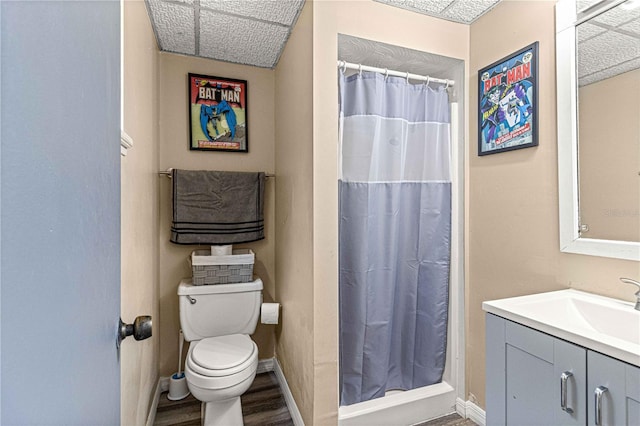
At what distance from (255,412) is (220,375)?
19.8 inches

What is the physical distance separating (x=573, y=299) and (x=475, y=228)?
62 cm

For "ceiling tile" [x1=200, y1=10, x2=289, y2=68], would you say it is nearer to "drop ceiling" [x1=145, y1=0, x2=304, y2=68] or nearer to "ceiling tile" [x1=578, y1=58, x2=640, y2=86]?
"drop ceiling" [x1=145, y1=0, x2=304, y2=68]

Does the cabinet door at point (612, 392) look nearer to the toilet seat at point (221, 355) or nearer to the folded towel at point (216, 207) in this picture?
the toilet seat at point (221, 355)

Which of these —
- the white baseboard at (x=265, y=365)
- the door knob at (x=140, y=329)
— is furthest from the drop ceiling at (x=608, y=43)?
the white baseboard at (x=265, y=365)

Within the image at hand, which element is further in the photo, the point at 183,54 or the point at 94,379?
the point at 183,54

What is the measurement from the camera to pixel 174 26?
5.80 feet

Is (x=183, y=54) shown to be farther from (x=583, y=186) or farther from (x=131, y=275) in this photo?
(x=583, y=186)

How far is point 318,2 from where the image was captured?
1.45 m

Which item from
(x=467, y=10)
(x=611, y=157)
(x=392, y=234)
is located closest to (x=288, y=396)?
(x=392, y=234)

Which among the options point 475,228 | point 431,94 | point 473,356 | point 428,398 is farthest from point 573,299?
point 431,94

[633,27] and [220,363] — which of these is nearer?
[633,27]

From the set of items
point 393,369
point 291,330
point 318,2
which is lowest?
point 393,369

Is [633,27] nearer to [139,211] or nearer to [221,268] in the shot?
[139,211]

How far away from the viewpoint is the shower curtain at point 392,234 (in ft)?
5.49
